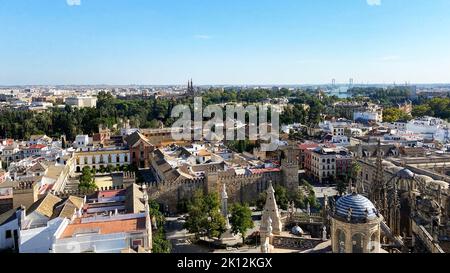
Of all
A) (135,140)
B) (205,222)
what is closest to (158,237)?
(205,222)

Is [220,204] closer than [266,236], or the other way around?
[266,236]

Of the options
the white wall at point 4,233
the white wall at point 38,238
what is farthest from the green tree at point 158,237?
the white wall at point 4,233

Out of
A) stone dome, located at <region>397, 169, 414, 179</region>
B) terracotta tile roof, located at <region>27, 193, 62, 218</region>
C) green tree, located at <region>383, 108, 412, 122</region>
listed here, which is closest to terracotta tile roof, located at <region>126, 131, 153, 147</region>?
terracotta tile roof, located at <region>27, 193, 62, 218</region>

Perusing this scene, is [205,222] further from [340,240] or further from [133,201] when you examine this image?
[340,240]

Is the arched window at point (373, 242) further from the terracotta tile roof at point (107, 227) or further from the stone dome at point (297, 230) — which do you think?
the terracotta tile roof at point (107, 227)

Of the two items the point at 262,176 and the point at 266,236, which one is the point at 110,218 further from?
the point at 262,176
